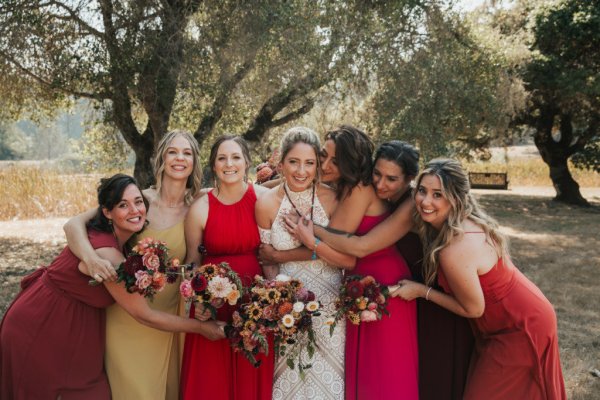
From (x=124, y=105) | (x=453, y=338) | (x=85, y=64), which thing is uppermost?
(x=85, y=64)

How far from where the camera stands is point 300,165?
387 cm

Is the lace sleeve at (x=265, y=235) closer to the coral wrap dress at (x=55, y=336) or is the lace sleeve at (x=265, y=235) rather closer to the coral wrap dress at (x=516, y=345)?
the coral wrap dress at (x=55, y=336)

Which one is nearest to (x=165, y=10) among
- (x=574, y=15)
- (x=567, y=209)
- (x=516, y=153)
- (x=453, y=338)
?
(x=453, y=338)

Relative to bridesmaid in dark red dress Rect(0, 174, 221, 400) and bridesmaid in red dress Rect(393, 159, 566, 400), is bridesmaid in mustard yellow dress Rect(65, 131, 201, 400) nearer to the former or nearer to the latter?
bridesmaid in dark red dress Rect(0, 174, 221, 400)

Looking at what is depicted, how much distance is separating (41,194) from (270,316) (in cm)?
1559

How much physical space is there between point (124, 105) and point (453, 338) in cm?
742

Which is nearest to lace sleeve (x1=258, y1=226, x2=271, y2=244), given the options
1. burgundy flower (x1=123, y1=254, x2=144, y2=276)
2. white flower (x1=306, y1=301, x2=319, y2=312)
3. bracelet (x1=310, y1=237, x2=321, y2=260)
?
bracelet (x1=310, y1=237, x2=321, y2=260)

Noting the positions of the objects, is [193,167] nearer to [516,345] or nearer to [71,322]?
[71,322]

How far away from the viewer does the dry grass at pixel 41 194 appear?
16188 mm

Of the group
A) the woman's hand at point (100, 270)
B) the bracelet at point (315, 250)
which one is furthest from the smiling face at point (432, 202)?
the woman's hand at point (100, 270)

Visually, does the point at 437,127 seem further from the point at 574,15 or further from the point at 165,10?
the point at 574,15

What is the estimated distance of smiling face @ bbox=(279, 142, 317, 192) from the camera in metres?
3.86

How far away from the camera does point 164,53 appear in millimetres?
8555

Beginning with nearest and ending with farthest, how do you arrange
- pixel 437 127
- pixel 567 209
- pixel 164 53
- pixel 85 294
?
pixel 85 294, pixel 164 53, pixel 437 127, pixel 567 209
